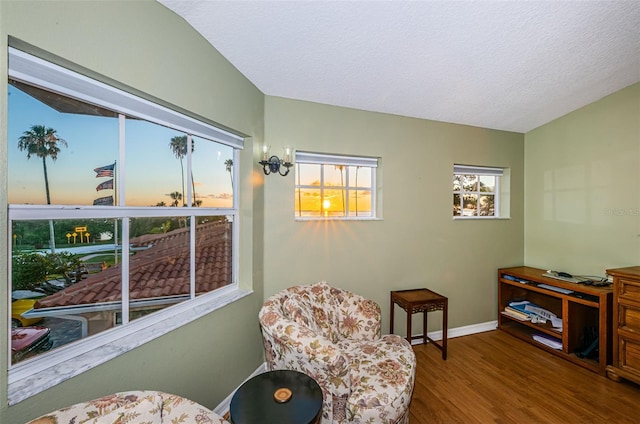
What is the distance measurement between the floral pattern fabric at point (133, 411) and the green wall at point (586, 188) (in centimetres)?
385

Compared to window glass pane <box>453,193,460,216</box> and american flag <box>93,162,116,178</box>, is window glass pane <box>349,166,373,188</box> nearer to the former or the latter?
window glass pane <box>453,193,460,216</box>

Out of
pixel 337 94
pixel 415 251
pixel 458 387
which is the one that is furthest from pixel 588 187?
pixel 337 94

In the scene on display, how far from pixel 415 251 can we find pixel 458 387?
1288 mm

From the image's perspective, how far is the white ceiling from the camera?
156cm

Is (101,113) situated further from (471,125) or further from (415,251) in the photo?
(471,125)

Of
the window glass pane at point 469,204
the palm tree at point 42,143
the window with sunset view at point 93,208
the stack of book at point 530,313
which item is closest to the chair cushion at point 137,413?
the window with sunset view at point 93,208

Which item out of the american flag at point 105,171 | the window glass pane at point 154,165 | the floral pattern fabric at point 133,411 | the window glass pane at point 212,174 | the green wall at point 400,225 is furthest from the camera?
the green wall at point 400,225

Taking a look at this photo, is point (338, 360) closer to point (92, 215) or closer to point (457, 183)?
point (92, 215)

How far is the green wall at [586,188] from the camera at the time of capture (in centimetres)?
256

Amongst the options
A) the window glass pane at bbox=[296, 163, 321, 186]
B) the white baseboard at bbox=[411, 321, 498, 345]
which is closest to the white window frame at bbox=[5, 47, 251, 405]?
the window glass pane at bbox=[296, 163, 321, 186]

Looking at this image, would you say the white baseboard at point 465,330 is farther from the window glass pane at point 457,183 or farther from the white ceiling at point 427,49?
the white ceiling at point 427,49

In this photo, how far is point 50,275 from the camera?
1.10 m

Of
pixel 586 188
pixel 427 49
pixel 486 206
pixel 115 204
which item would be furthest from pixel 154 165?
pixel 586 188

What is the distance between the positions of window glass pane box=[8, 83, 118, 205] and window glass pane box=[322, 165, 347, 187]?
5.84 feet
